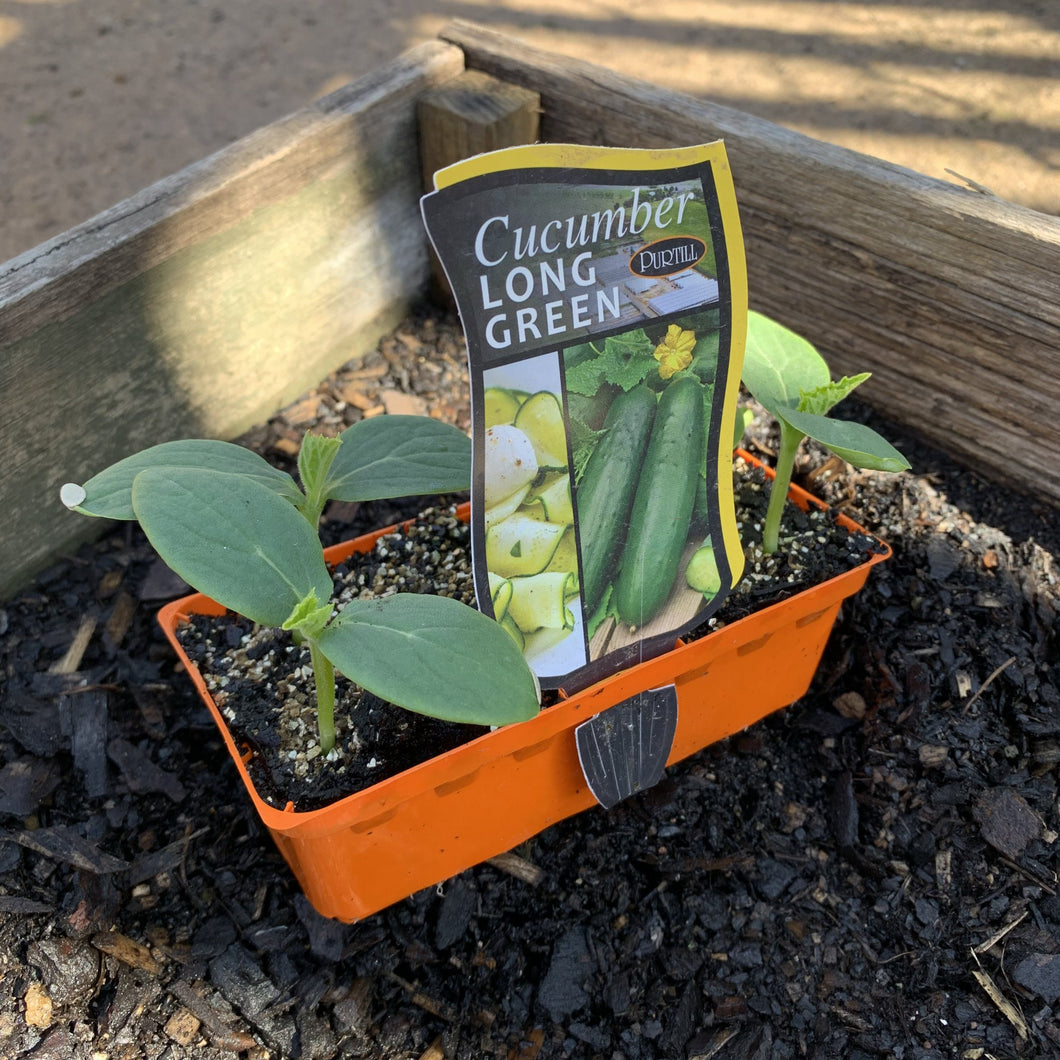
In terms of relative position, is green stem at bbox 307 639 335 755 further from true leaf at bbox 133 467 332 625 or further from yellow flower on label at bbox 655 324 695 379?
yellow flower on label at bbox 655 324 695 379

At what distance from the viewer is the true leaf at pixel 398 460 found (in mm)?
951

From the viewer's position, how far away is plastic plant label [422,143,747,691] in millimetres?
782

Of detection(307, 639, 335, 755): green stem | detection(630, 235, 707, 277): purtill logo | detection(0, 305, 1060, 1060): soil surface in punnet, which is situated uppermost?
detection(630, 235, 707, 277): purtill logo

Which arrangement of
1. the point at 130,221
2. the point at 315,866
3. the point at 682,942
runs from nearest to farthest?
the point at 315,866
the point at 682,942
the point at 130,221

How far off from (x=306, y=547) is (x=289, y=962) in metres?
0.52

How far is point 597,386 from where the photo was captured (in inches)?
34.7

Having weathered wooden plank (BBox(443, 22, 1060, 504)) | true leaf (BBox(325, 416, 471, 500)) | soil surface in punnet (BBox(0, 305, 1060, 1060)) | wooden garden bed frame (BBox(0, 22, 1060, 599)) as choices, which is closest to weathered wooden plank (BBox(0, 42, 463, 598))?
wooden garden bed frame (BBox(0, 22, 1060, 599))

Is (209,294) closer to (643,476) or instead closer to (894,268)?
(643,476)

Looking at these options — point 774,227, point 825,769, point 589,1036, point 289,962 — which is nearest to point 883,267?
point 774,227

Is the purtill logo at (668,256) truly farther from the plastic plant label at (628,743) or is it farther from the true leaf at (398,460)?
the plastic plant label at (628,743)

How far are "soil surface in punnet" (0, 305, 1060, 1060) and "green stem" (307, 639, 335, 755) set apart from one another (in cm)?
28

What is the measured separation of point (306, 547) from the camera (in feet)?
2.77

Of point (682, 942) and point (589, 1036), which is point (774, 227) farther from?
point (589, 1036)

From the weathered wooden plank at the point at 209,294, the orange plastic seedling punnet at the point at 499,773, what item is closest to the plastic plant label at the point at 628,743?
the orange plastic seedling punnet at the point at 499,773
